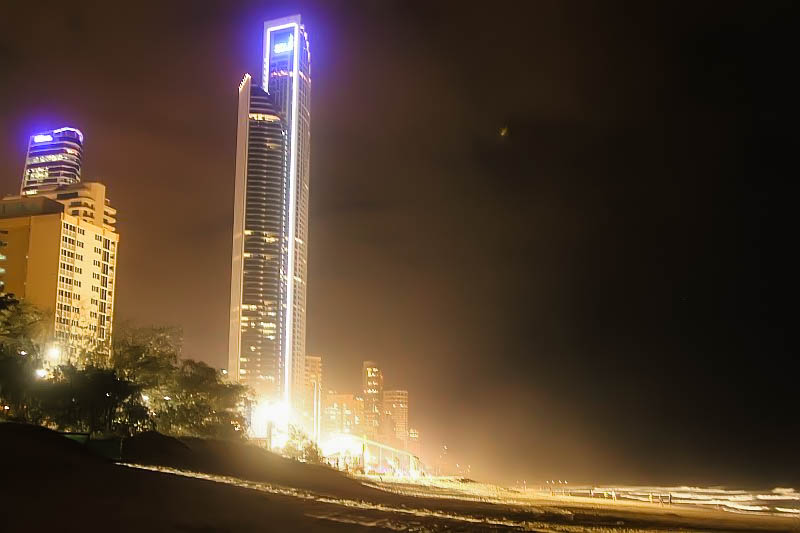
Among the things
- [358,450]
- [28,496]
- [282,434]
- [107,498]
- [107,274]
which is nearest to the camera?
[28,496]

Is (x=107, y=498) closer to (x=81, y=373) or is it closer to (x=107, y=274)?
(x=81, y=373)

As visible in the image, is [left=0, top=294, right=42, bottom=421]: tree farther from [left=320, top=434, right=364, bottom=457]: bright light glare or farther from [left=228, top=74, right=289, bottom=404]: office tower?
[left=228, top=74, right=289, bottom=404]: office tower

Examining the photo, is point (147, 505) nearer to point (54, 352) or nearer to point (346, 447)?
point (54, 352)

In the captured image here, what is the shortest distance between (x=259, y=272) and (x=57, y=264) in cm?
5707

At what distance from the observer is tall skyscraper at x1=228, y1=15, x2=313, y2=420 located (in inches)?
5930

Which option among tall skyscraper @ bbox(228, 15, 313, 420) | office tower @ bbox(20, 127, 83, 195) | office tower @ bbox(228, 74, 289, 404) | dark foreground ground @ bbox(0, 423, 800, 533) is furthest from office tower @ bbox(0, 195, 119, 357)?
dark foreground ground @ bbox(0, 423, 800, 533)

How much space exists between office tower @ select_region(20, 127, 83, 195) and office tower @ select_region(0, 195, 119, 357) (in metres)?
58.8

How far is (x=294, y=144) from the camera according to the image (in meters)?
164

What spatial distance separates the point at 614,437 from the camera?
165m

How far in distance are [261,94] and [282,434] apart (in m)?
102

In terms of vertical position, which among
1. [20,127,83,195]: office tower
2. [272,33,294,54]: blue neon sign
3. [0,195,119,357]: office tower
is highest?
[272,33,294,54]: blue neon sign

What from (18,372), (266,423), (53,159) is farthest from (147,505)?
(53,159)

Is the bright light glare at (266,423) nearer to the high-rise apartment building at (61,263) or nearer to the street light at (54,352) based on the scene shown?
the high-rise apartment building at (61,263)

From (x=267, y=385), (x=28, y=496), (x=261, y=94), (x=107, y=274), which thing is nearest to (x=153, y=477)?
(x=28, y=496)
